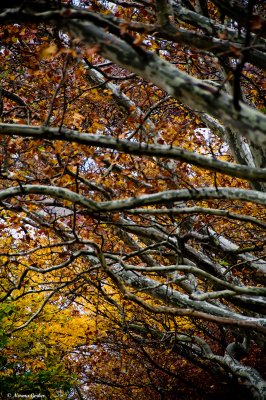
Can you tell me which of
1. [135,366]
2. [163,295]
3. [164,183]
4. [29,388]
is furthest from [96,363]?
[164,183]

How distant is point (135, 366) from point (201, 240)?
36.6 feet

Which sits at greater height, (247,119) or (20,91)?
(20,91)

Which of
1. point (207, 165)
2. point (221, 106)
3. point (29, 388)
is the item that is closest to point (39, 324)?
point (29, 388)

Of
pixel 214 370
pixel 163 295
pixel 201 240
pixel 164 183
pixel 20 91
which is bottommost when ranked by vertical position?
pixel 214 370

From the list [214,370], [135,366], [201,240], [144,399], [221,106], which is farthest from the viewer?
[135,366]

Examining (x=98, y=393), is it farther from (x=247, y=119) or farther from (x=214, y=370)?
(x=247, y=119)

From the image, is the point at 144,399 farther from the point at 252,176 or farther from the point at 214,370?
the point at 252,176

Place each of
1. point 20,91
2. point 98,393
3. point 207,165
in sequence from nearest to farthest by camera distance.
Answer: point 207,165, point 20,91, point 98,393

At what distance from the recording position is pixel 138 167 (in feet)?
19.9

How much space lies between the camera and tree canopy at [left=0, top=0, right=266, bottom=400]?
7.92ft

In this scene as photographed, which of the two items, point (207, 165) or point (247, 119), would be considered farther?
point (207, 165)

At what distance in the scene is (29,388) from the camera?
961 cm

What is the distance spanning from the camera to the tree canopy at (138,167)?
2414 millimetres

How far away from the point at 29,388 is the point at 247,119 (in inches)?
388
